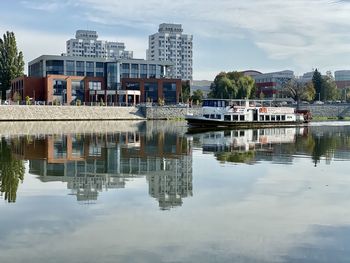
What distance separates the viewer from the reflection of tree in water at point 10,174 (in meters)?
13.1

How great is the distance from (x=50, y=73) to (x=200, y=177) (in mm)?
93112

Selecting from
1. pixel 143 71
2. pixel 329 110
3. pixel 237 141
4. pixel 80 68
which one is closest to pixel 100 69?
pixel 80 68

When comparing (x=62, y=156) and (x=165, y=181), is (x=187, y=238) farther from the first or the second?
(x=62, y=156)

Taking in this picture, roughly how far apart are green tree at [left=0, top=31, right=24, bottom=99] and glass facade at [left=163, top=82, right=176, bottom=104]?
100 ft

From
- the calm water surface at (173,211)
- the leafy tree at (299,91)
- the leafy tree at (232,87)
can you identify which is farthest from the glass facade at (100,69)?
the calm water surface at (173,211)

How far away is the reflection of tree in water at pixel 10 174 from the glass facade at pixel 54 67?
276ft

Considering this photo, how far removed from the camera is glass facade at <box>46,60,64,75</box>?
103688 mm

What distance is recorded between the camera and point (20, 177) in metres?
15.7

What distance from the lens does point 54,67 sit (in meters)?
104

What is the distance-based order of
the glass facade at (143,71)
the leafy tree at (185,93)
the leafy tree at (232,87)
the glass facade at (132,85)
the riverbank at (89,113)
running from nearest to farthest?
the riverbank at (89,113), the glass facade at (132,85), the glass facade at (143,71), the leafy tree at (232,87), the leafy tree at (185,93)

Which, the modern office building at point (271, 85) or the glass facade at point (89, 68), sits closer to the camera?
the glass facade at point (89, 68)

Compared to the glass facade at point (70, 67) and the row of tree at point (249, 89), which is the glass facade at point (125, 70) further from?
the row of tree at point (249, 89)

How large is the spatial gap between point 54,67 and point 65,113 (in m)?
28.6

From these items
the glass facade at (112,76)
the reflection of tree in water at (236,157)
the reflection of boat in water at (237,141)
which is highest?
the glass facade at (112,76)
